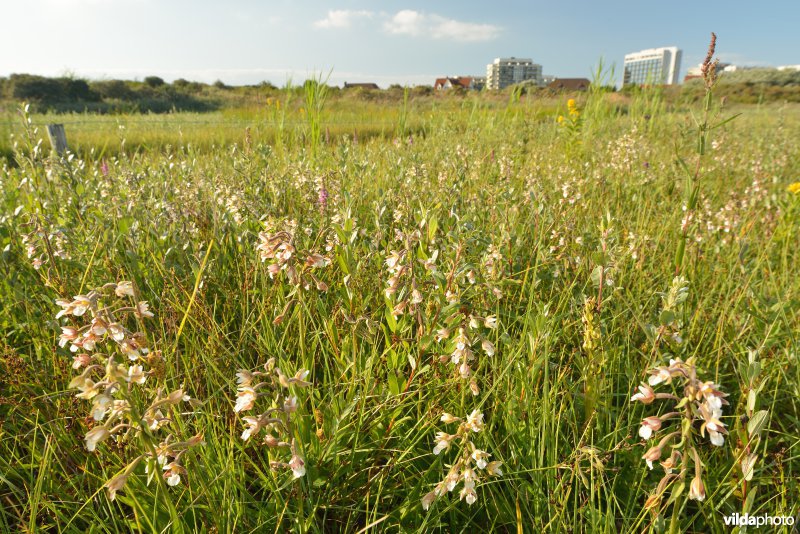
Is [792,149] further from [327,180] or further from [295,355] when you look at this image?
[295,355]

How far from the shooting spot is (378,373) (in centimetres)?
164

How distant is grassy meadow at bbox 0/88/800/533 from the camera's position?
1.11m

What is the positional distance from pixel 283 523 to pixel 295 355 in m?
0.71

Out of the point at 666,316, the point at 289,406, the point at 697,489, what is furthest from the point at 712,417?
the point at 289,406

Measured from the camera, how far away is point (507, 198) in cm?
266

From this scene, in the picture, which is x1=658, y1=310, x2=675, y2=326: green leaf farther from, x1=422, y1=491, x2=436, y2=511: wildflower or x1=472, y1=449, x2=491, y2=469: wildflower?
x1=422, y1=491, x2=436, y2=511: wildflower

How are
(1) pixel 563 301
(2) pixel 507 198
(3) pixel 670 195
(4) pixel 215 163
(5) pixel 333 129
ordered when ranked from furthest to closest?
(5) pixel 333 129, (4) pixel 215 163, (3) pixel 670 195, (2) pixel 507 198, (1) pixel 563 301

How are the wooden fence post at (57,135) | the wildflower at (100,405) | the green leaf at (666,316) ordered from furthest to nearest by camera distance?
the wooden fence post at (57,135) → the green leaf at (666,316) → the wildflower at (100,405)

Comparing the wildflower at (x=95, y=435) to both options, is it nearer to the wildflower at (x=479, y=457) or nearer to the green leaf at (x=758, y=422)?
the wildflower at (x=479, y=457)

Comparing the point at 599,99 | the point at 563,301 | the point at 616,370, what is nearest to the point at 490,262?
the point at 563,301

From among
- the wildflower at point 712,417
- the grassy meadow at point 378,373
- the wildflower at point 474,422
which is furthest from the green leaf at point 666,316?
the wildflower at point 474,422

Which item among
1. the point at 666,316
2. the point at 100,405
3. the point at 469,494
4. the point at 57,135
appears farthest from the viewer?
the point at 57,135

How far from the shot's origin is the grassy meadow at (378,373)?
1.11 m

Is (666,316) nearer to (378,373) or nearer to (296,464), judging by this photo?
(378,373)
